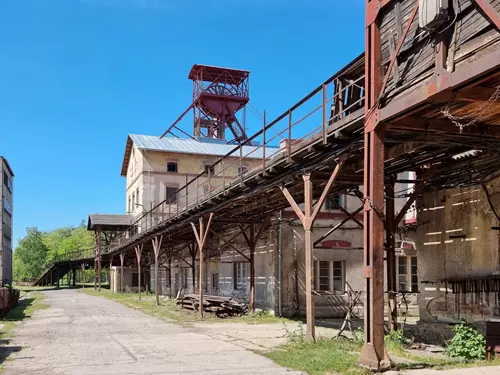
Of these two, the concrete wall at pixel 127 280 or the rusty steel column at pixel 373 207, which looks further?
the concrete wall at pixel 127 280

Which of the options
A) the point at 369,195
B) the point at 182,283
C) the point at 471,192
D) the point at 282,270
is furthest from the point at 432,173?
the point at 182,283

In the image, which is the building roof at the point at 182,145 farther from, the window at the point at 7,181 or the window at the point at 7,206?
the window at the point at 7,206

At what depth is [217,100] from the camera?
52094 mm

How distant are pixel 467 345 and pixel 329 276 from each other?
36.9 ft

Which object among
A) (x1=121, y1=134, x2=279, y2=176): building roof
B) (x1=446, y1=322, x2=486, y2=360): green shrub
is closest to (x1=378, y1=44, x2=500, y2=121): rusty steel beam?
(x1=446, y1=322, x2=486, y2=360): green shrub

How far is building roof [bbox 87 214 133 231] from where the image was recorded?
4912cm

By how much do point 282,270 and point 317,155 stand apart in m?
9.02

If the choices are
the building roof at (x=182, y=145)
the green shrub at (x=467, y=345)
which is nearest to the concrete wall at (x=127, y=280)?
the building roof at (x=182, y=145)

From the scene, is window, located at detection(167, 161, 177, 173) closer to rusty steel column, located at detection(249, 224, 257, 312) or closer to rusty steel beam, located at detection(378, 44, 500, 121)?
rusty steel column, located at detection(249, 224, 257, 312)

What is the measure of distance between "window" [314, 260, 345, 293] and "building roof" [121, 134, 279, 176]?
24564 mm

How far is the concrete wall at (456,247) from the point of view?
12.5 meters

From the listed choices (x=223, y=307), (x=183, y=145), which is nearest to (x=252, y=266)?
(x=223, y=307)

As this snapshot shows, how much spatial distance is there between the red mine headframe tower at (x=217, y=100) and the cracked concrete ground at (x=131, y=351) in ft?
118

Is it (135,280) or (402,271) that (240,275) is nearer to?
(402,271)
